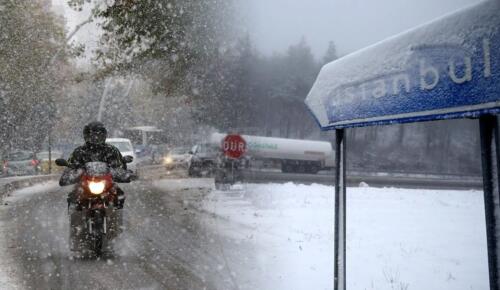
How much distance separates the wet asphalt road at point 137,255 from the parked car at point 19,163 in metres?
15.1

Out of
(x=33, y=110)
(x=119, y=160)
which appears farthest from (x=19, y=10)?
(x=119, y=160)

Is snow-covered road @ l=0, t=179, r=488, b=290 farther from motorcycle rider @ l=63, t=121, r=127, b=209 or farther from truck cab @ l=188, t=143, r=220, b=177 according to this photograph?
truck cab @ l=188, t=143, r=220, b=177

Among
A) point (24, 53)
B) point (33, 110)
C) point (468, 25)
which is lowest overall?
point (468, 25)

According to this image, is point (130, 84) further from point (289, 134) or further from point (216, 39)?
point (216, 39)

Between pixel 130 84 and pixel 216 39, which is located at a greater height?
pixel 130 84

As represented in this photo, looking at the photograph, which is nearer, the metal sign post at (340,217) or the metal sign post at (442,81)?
the metal sign post at (442,81)

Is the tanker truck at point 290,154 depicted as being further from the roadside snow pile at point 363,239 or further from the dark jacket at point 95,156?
the dark jacket at point 95,156

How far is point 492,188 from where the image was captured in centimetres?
229

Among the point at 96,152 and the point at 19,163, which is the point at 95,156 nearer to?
the point at 96,152

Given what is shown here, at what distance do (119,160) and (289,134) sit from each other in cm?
3937

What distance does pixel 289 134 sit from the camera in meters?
45.6

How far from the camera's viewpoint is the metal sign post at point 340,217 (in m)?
3.71

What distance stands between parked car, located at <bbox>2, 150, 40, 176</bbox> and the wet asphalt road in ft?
49.4

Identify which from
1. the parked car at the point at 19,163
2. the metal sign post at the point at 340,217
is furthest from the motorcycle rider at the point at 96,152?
Answer: the parked car at the point at 19,163
